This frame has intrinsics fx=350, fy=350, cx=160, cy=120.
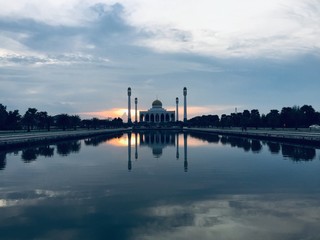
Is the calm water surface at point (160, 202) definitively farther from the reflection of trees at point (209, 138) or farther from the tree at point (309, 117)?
the tree at point (309, 117)

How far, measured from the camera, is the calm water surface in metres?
11.4

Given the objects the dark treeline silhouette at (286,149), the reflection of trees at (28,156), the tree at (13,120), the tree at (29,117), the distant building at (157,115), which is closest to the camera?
the reflection of trees at (28,156)

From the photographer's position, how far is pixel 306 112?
83.9 metres

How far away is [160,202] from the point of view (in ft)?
49.0

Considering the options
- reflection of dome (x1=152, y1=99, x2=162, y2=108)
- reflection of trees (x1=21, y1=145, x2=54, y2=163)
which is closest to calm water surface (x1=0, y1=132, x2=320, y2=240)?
reflection of trees (x1=21, y1=145, x2=54, y2=163)

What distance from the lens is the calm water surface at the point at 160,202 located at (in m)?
11.4

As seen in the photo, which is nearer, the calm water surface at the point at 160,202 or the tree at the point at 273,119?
the calm water surface at the point at 160,202

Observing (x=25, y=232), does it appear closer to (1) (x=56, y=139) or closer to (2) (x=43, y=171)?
(2) (x=43, y=171)

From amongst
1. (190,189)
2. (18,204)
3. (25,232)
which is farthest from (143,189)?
(25,232)

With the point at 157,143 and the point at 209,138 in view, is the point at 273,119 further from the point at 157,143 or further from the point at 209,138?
the point at 157,143

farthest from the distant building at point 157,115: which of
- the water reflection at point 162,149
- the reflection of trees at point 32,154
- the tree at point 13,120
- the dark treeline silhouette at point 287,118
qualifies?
the reflection of trees at point 32,154

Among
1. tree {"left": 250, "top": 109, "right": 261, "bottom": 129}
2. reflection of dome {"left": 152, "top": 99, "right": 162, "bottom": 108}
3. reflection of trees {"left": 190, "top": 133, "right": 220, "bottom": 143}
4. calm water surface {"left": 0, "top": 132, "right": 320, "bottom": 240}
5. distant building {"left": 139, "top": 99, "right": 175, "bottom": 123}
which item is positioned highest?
reflection of dome {"left": 152, "top": 99, "right": 162, "bottom": 108}

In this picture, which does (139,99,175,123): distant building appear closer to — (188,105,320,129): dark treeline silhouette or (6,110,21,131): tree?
(188,105,320,129): dark treeline silhouette

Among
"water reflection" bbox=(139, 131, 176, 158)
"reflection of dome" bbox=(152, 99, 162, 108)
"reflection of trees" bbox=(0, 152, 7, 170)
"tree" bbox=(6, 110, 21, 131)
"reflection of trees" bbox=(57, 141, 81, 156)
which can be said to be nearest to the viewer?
"reflection of trees" bbox=(0, 152, 7, 170)
